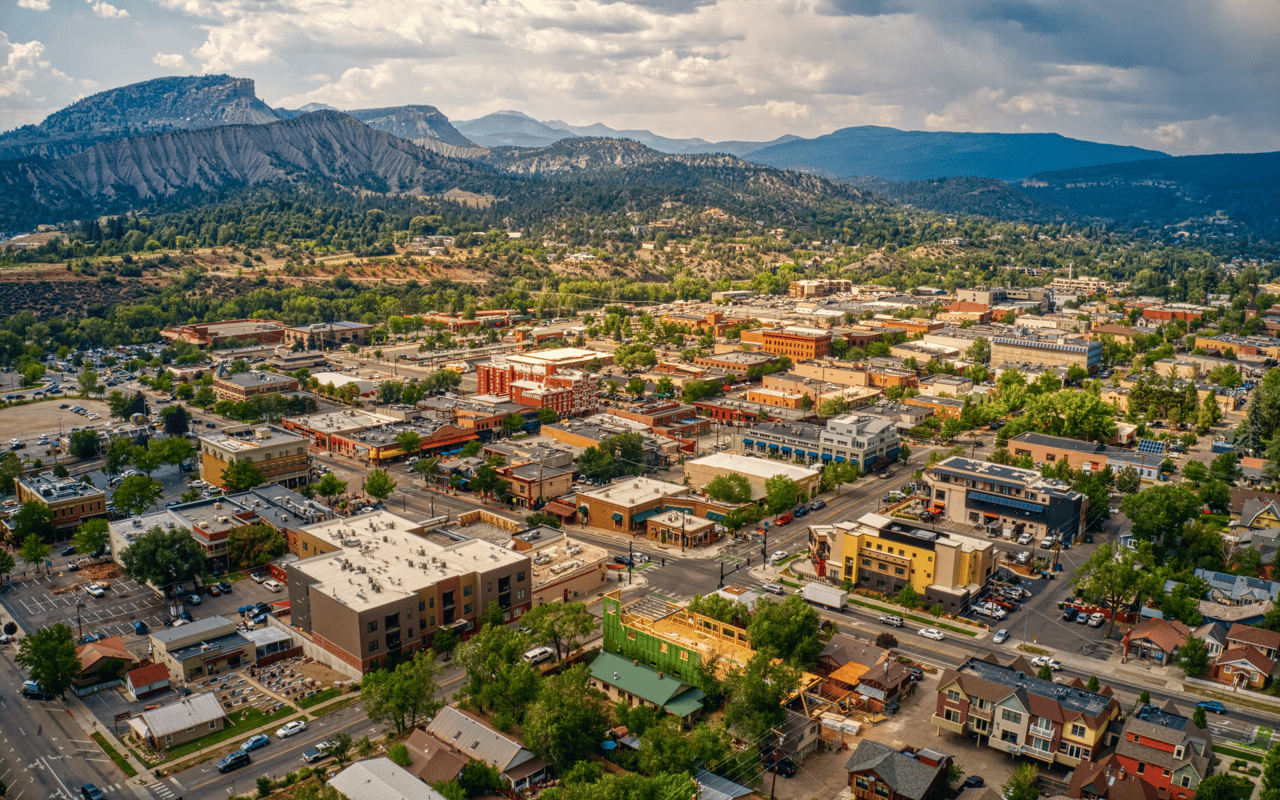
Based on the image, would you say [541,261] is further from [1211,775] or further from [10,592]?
[1211,775]

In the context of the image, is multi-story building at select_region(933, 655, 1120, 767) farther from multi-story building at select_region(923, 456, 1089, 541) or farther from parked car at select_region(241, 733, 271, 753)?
parked car at select_region(241, 733, 271, 753)

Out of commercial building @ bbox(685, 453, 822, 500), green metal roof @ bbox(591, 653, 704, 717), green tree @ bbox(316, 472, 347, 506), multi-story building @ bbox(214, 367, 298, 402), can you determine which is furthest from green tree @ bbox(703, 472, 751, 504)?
multi-story building @ bbox(214, 367, 298, 402)

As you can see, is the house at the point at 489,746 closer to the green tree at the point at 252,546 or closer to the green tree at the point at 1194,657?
the green tree at the point at 252,546

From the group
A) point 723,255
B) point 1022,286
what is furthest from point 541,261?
point 1022,286

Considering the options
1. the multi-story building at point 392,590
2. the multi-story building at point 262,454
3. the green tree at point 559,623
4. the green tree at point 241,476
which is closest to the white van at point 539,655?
the green tree at point 559,623

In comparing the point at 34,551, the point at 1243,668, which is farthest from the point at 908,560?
the point at 34,551

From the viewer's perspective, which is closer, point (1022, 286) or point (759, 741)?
point (759, 741)

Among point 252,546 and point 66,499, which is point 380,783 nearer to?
point 252,546
